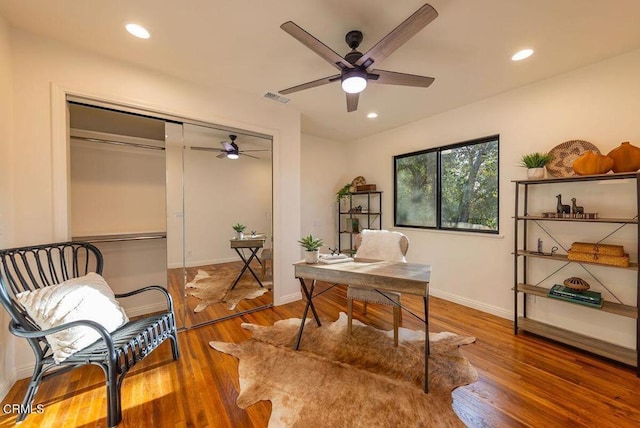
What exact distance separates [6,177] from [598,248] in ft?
15.9

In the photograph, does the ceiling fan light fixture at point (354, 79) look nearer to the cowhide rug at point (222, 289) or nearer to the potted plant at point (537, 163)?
the potted plant at point (537, 163)

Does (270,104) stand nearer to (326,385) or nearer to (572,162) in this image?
(326,385)

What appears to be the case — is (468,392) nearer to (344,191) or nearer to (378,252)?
(378,252)

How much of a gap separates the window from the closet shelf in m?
3.58

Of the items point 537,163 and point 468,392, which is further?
point 537,163

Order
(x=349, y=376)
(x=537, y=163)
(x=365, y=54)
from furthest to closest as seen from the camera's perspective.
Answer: (x=537, y=163) < (x=349, y=376) < (x=365, y=54)

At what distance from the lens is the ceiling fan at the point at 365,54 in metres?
1.48

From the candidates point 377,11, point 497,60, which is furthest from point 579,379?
point 377,11

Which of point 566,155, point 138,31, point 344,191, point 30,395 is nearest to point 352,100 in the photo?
point 138,31

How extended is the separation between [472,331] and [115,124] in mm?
4447

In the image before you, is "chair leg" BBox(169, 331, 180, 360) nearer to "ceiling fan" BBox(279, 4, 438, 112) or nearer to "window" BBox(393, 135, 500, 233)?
"ceiling fan" BBox(279, 4, 438, 112)

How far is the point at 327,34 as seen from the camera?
201 centimetres

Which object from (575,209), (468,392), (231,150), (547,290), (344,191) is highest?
(231,150)

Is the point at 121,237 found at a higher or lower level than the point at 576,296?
higher
